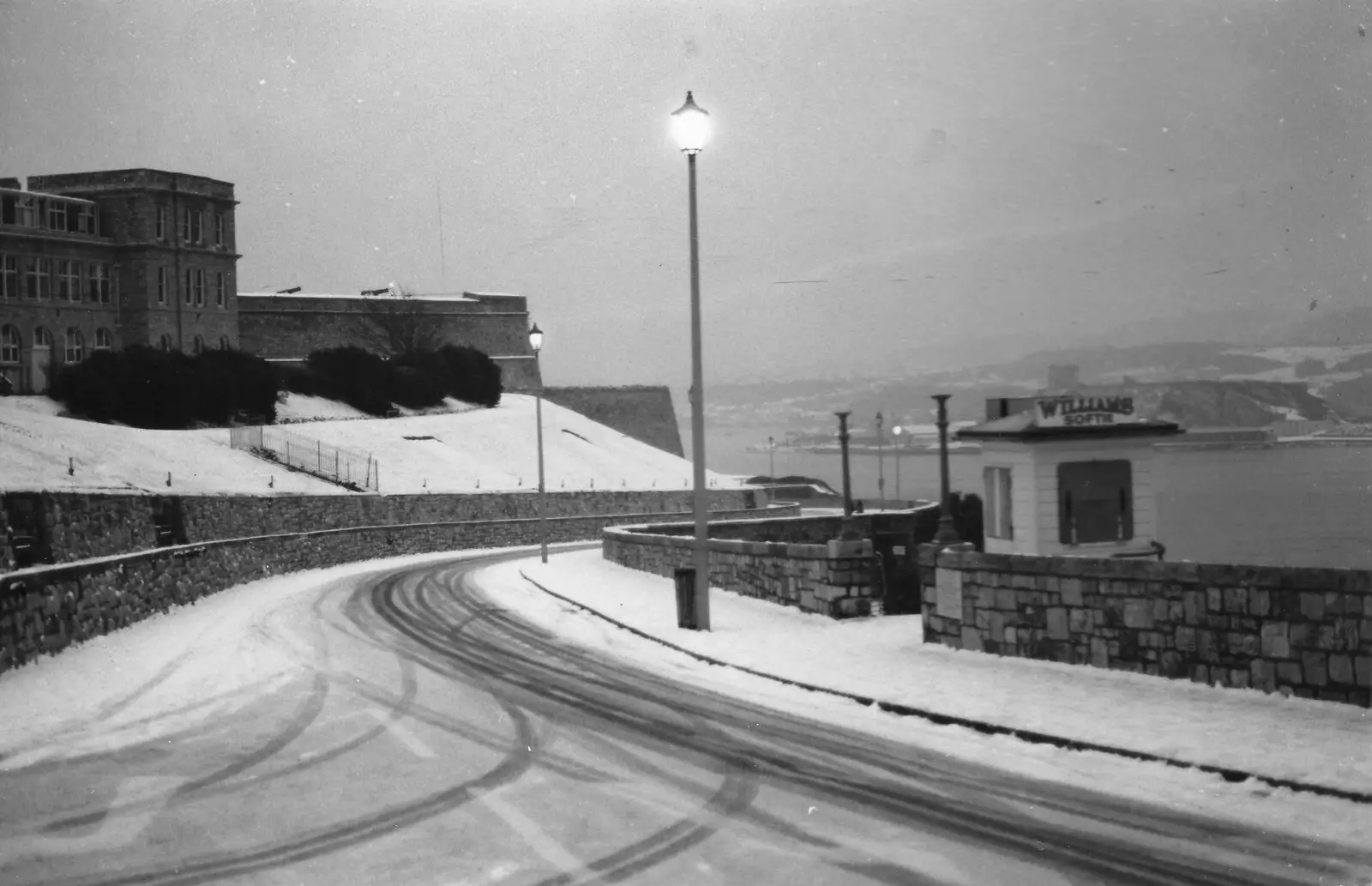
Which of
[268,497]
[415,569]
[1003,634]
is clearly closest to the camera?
[1003,634]

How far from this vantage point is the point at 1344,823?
25.6 feet

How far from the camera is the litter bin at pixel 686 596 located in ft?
60.0

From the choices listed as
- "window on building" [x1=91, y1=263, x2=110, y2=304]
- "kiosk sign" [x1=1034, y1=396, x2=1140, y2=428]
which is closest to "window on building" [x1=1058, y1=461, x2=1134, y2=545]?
"kiosk sign" [x1=1034, y1=396, x2=1140, y2=428]

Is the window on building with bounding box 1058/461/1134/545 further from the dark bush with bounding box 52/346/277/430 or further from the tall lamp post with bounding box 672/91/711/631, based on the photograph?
the dark bush with bounding box 52/346/277/430

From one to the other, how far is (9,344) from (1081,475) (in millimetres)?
48702

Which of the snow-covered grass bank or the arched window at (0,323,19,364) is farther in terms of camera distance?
the arched window at (0,323,19,364)

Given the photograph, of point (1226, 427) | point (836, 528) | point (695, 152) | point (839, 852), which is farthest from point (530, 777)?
point (1226, 427)

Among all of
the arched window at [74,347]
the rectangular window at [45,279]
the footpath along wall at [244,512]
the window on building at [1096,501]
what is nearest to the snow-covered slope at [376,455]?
the footpath along wall at [244,512]

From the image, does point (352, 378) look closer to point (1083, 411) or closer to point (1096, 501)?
point (1083, 411)

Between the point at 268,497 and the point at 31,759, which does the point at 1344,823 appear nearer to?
the point at 31,759

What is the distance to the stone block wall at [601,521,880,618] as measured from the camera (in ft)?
59.8

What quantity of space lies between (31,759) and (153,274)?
52.5 metres

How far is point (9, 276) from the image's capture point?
2085 inches

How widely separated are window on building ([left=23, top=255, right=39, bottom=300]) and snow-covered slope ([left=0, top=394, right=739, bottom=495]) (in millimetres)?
5924
